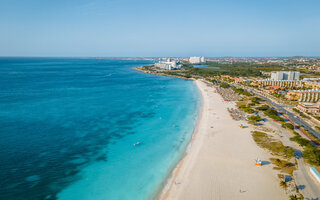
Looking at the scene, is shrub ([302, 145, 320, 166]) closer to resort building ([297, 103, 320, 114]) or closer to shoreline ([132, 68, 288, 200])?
shoreline ([132, 68, 288, 200])

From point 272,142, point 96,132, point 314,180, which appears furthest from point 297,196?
point 96,132

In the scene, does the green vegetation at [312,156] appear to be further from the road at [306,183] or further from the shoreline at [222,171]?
the shoreline at [222,171]

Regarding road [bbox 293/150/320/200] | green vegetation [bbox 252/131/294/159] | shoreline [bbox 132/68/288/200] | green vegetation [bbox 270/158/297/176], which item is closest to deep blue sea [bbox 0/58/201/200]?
shoreline [bbox 132/68/288/200]

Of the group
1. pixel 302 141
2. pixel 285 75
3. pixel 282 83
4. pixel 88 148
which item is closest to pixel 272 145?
pixel 302 141

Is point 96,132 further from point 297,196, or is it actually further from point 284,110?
point 284,110

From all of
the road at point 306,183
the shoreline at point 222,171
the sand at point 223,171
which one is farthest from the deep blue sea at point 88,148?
the road at point 306,183

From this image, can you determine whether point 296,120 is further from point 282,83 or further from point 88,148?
point 282,83
